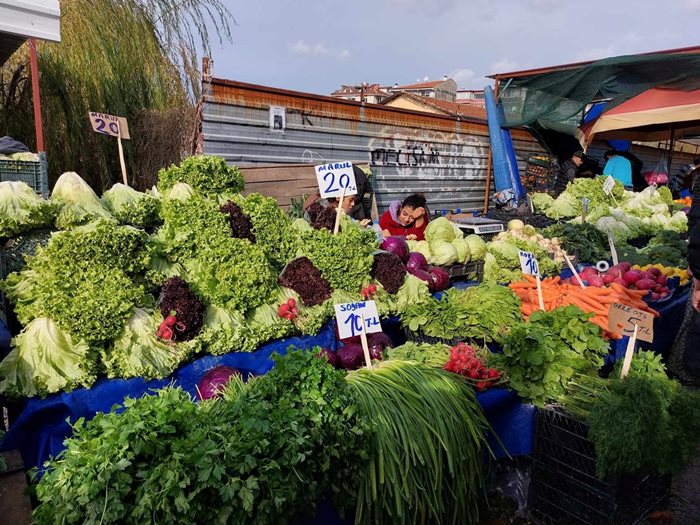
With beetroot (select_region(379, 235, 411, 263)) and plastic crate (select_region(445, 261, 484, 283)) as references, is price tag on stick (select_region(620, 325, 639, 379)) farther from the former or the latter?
plastic crate (select_region(445, 261, 484, 283))

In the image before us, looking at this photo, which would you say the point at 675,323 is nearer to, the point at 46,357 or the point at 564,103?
the point at 564,103

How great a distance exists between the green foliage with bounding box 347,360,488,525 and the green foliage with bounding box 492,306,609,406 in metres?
0.36

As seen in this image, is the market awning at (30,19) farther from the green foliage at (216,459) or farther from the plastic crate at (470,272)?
the plastic crate at (470,272)

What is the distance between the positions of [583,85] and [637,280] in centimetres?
473

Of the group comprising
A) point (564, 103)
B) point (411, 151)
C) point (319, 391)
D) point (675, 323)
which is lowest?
point (675, 323)

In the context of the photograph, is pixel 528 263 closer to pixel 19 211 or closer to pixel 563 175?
pixel 19 211

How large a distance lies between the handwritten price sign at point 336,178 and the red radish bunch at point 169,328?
1670 mm

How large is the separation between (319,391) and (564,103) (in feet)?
26.6

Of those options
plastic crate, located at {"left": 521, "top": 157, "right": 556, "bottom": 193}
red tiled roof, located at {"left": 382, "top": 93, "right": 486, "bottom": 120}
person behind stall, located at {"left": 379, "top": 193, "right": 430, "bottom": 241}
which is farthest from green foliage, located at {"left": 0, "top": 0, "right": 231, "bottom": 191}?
red tiled roof, located at {"left": 382, "top": 93, "right": 486, "bottom": 120}

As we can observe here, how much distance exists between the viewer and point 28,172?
3629 mm

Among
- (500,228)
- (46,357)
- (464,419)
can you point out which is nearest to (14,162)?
(46,357)

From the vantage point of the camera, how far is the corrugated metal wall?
592cm

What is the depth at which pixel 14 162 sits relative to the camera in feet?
11.6

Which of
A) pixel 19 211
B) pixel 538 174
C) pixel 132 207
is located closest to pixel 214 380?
pixel 132 207
